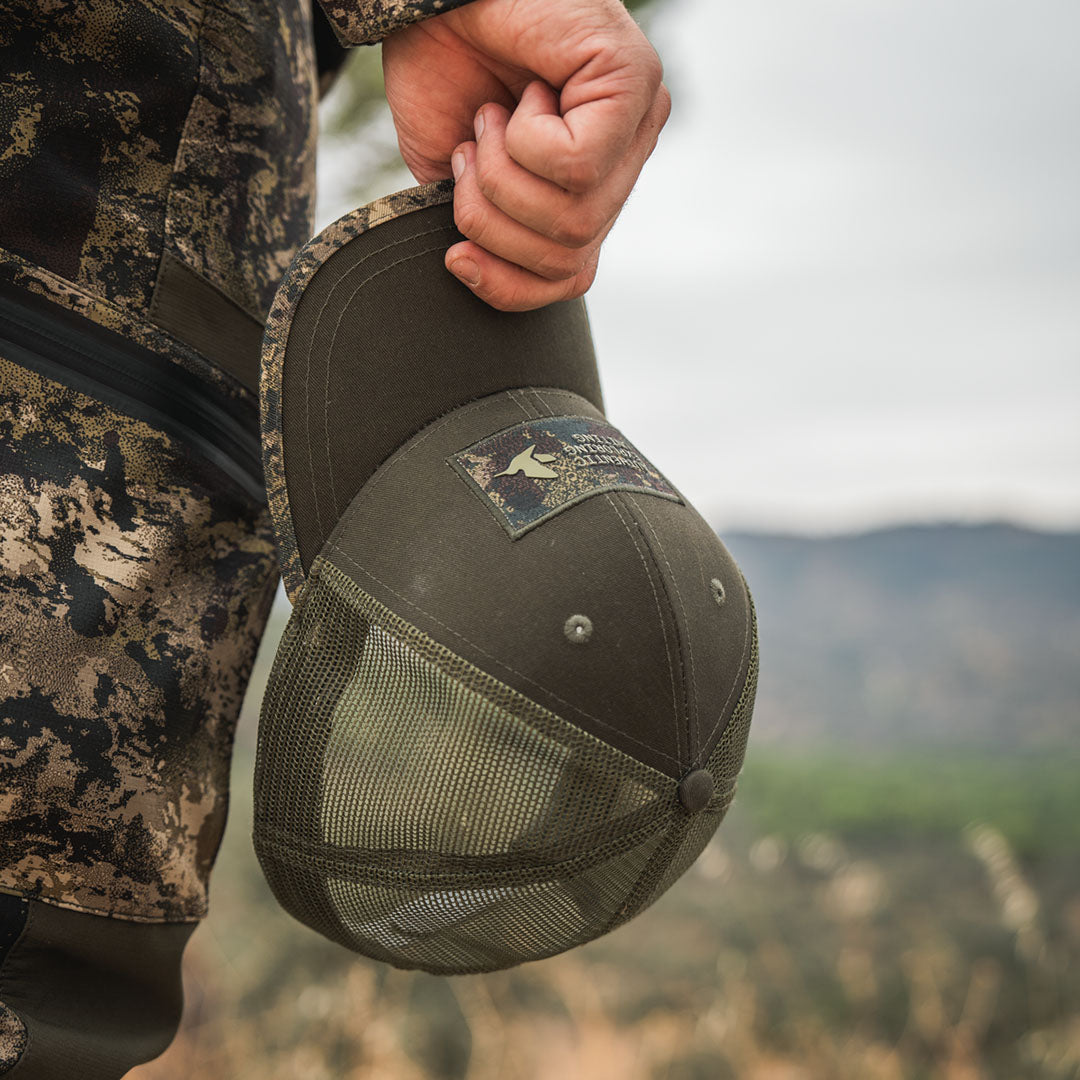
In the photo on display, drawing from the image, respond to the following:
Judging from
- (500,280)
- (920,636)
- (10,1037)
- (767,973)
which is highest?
(500,280)

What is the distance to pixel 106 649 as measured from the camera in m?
1.02

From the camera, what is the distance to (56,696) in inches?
38.9

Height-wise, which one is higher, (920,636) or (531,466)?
(531,466)

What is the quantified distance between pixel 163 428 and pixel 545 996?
9.50 ft

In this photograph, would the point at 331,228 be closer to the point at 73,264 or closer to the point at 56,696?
the point at 73,264

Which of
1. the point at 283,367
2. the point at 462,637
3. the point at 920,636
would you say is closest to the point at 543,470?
the point at 462,637

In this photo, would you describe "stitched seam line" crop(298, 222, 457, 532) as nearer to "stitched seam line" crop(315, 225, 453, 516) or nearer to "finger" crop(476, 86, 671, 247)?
"stitched seam line" crop(315, 225, 453, 516)

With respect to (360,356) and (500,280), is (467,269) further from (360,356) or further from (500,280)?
(360,356)

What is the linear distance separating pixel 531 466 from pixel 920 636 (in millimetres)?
10438

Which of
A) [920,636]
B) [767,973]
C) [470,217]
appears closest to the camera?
[470,217]

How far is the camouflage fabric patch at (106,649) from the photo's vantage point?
979mm

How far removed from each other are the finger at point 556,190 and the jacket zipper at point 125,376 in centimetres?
38

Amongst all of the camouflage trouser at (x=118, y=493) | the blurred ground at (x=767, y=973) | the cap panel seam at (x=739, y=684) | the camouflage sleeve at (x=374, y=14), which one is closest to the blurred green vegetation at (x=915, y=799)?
the blurred ground at (x=767, y=973)

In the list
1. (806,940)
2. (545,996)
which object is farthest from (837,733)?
(545,996)
